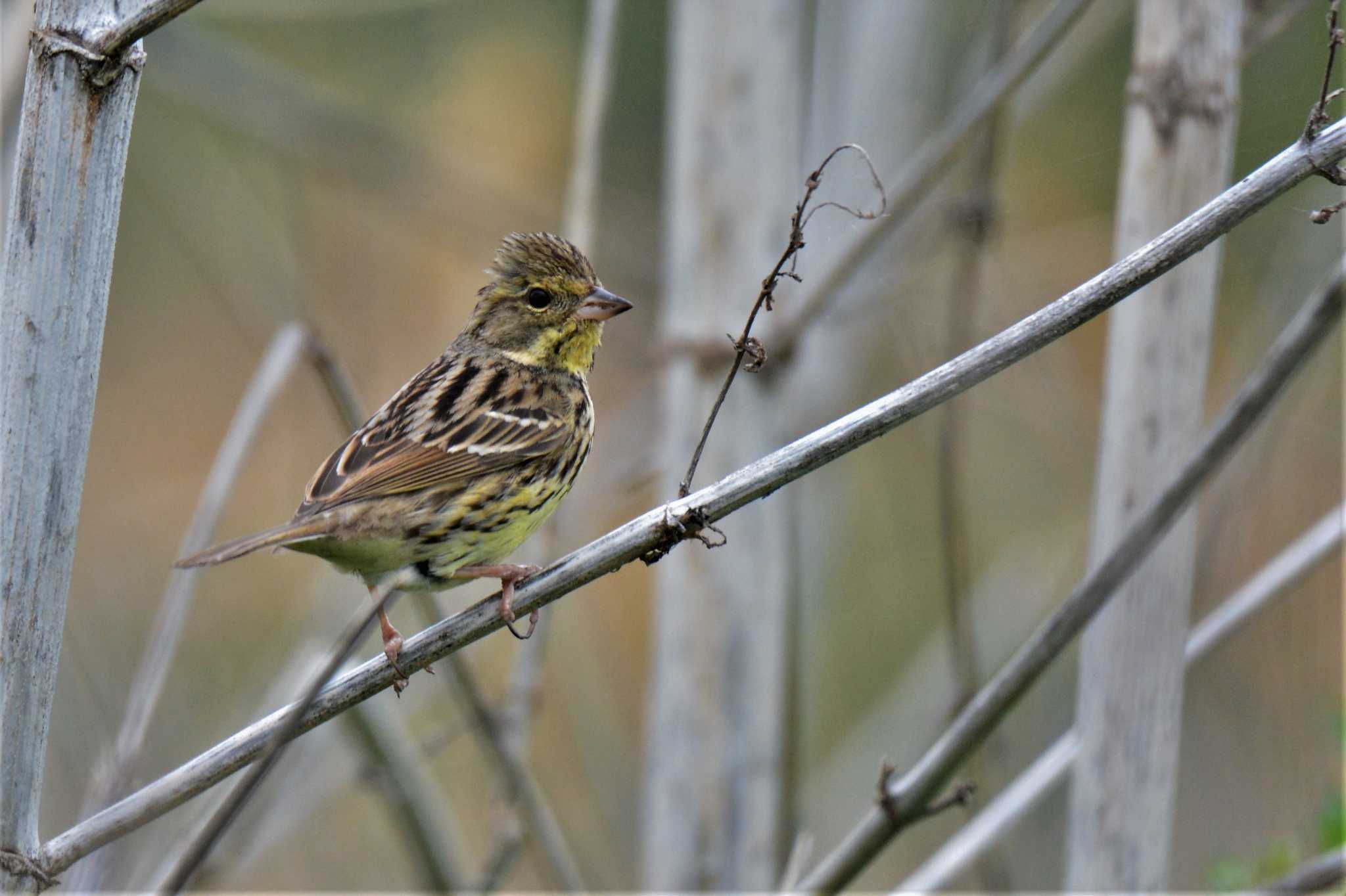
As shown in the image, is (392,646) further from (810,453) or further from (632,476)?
(632,476)

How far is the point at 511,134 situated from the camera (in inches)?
428

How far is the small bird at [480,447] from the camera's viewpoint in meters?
2.62

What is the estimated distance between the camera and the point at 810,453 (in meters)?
1.76

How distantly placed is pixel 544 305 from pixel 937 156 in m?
0.98

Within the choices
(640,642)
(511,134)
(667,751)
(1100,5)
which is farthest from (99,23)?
(511,134)

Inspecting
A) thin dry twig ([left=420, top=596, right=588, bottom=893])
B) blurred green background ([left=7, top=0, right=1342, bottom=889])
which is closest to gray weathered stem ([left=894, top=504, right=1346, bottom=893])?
blurred green background ([left=7, top=0, right=1342, bottom=889])

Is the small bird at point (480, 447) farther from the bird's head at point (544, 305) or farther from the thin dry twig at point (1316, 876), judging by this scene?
the thin dry twig at point (1316, 876)

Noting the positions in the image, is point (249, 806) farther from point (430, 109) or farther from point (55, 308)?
point (430, 109)

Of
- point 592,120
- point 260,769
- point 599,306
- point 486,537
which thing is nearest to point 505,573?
point 486,537

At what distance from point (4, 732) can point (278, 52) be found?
10.0 m

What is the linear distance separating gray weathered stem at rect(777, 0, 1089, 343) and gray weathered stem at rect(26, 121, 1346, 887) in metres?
0.90

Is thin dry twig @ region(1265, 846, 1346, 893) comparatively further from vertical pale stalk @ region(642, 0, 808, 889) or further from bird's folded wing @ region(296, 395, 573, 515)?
bird's folded wing @ region(296, 395, 573, 515)

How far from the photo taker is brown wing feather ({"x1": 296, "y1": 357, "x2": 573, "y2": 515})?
8.77ft

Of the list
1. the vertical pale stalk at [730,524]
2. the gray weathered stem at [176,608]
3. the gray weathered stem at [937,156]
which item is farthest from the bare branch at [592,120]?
the gray weathered stem at [176,608]
